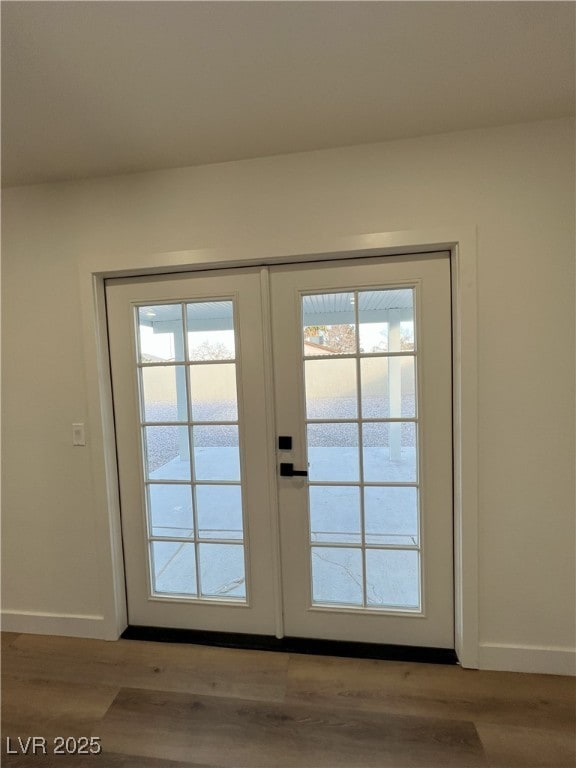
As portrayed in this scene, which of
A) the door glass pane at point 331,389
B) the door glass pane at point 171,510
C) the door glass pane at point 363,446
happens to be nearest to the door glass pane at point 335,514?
the door glass pane at point 363,446

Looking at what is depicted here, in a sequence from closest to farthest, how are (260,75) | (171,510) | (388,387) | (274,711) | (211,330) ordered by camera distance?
(260,75)
(274,711)
(388,387)
(211,330)
(171,510)

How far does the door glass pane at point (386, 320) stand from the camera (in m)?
1.76

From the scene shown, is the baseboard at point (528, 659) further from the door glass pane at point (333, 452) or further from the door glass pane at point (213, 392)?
the door glass pane at point (213, 392)

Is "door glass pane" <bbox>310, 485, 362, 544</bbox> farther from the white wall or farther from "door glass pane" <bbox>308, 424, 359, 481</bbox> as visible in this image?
the white wall

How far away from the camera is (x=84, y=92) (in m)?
1.30

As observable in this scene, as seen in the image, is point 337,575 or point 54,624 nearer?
point 337,575

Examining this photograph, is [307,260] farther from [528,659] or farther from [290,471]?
[528,659]

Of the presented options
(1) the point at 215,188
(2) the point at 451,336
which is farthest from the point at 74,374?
(2) the point at 451,336

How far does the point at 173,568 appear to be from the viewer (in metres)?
2.04

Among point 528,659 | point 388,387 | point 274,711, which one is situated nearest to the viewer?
point 274,711

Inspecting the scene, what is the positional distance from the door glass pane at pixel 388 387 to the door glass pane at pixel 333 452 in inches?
5.5

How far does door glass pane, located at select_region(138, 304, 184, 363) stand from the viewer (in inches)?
75.9

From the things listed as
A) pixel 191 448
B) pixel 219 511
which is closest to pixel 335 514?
pixel 219 511

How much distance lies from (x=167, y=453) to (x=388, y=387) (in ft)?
3.96
